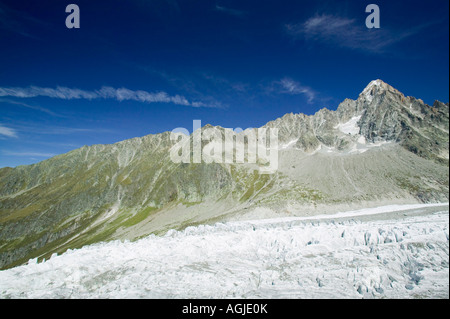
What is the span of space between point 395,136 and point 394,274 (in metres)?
172

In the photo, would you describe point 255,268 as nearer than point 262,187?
Yes

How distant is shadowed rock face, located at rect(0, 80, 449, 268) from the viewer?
363 ft

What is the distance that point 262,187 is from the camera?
137 metres

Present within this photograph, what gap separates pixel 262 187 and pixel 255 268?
118513mm

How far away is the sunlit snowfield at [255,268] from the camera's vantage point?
1677 centimetres

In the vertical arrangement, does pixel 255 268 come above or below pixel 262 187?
below

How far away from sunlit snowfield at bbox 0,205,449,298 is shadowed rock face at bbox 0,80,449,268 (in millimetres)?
75093

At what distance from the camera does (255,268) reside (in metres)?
20.1

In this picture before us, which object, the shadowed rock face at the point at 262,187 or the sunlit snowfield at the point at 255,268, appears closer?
the sunlit snowfield at the point at 255,268

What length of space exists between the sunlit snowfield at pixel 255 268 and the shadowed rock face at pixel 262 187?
75093mm
